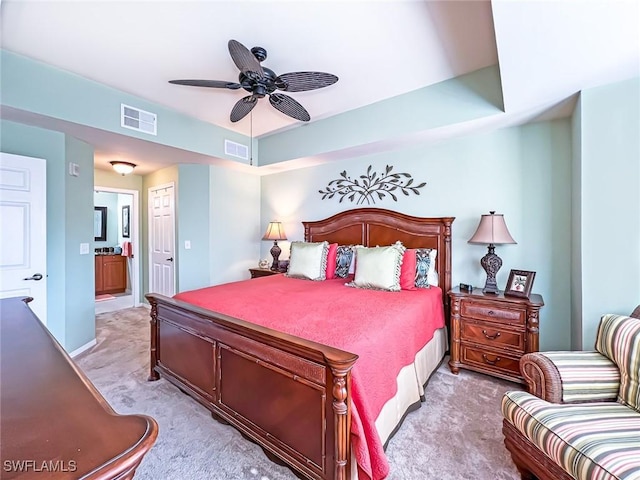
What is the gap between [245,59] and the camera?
1917 millimetres

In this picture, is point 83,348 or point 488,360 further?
point 83,348

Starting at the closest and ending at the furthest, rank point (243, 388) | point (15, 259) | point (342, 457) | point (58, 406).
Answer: point (58, 406) → point (342, 457) → point (243, 388) → point (15, 259)

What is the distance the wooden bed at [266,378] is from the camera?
131 centimetres

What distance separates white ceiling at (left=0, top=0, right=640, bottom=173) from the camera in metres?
1.59

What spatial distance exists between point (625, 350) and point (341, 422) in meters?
1.53

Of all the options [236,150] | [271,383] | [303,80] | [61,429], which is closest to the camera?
[61,429]

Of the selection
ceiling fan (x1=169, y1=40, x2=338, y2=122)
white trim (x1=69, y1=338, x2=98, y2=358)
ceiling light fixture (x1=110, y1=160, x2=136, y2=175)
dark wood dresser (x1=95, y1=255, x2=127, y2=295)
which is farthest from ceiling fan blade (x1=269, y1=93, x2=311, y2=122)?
dark wood dresser (x1=95, y1=255, x2=127, y2=295)

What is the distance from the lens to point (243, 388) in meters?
1.77

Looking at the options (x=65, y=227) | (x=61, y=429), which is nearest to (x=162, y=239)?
(x=65, y=227)

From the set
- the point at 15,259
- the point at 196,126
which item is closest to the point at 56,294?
the point at 15,259

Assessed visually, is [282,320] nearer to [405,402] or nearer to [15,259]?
[405,402]

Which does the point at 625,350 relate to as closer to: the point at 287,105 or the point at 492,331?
the point at 492,331

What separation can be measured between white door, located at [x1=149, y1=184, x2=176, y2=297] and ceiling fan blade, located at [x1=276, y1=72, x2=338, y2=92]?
3.17m

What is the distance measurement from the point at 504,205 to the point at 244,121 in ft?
10.6
